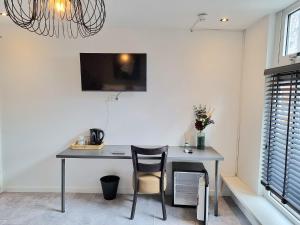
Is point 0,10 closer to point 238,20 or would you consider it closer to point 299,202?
point 238,20

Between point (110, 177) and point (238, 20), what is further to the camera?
point (110, 177)

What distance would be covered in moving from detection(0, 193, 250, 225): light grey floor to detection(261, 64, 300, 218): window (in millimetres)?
686

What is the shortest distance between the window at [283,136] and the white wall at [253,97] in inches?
5.1

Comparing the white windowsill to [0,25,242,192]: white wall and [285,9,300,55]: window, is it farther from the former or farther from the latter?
[285,9,300,55]: window

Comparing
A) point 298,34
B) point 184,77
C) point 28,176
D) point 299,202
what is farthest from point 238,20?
point 28,176

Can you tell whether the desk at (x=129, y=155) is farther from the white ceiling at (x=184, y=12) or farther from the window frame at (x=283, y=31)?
the white ceiling at (x=184, y=12)

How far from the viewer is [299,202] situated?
6.73 feet

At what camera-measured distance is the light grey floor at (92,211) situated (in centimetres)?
271

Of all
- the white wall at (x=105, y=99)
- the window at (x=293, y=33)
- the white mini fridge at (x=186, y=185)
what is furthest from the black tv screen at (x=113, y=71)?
the window at (x=293, y=33)

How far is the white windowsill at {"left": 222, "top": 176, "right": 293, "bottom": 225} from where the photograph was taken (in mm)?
2217

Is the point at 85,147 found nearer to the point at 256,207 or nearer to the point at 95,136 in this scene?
the point at 95,136

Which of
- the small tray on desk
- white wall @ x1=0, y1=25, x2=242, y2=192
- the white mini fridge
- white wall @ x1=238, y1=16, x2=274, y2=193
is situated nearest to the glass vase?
white wall @ x1=0, y1=25, x2=242, y2=192

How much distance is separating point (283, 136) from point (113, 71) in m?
2.20

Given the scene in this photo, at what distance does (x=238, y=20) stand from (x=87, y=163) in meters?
2.87
